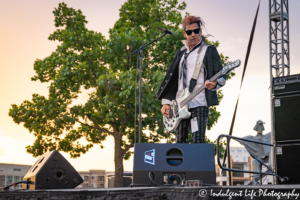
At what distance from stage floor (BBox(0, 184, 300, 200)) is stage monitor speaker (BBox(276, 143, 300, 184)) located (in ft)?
12.5

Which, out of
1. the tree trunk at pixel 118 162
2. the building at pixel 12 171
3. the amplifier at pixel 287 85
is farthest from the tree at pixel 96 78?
the building at pixel 12 171

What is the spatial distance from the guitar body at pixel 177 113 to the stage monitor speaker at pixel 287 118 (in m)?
1.58

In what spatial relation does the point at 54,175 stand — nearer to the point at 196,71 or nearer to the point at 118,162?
the point at 196,71

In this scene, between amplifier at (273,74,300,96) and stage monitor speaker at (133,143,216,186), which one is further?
amplifier at (273,74,300,96)

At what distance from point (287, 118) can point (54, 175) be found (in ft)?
11.7

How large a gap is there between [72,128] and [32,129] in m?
1.68

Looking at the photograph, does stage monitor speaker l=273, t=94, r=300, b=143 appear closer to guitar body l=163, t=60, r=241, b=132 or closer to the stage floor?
guitar body l=163, t=60, r=241, b=132

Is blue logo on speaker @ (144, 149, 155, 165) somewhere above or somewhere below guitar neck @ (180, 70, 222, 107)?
below


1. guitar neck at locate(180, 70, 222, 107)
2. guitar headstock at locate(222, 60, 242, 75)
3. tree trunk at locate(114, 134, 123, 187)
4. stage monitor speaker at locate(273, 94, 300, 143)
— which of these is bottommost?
tree trunk at locate(114, 134, 123, 187)

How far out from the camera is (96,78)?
46.0 ft

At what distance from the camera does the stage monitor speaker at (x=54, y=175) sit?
10.3ft

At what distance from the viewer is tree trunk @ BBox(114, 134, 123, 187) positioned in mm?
13357

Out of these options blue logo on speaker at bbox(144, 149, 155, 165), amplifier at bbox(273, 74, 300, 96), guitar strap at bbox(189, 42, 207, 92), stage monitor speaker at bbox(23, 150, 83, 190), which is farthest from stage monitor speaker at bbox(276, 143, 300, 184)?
stage monitor speaker at bbox(23, 150, 83, 190)

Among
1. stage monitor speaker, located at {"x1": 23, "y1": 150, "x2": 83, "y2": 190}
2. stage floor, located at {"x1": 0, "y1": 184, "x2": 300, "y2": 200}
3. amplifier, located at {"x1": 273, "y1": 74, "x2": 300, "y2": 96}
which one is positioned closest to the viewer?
stage floor, located at {"x1": 0, "y1": 184, "x2": 300, "y2": 200}
